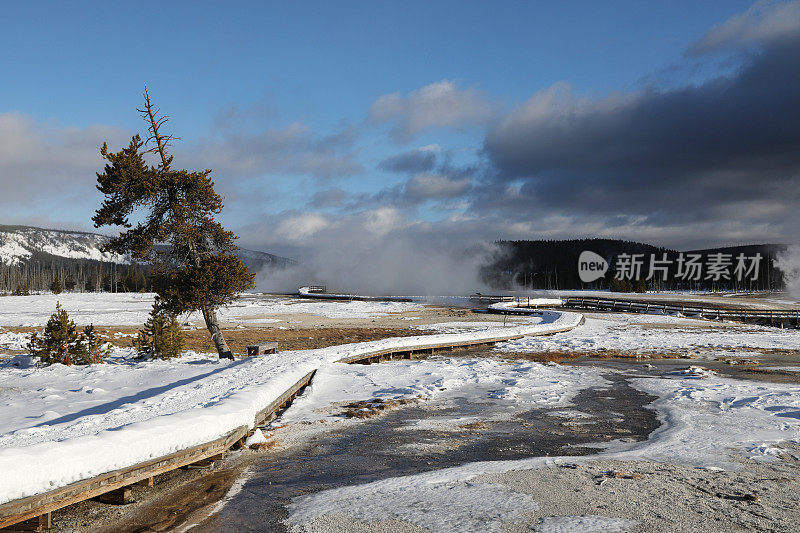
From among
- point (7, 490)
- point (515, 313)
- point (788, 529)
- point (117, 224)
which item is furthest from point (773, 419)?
point (515, 313)

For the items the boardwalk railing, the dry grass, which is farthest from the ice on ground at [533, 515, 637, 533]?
the boardwalk railing

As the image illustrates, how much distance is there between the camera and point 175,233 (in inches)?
817

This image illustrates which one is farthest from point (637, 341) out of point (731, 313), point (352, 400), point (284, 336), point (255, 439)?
point (731, 313)

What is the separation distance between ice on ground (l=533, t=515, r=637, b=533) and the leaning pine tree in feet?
53.1

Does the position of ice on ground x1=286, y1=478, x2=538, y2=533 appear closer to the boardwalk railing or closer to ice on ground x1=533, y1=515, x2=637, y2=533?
ice on ground x1=533, y1=515, x2=637, y2=533

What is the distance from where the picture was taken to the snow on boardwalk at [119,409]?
6031mm

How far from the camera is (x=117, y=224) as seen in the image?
2116 cm

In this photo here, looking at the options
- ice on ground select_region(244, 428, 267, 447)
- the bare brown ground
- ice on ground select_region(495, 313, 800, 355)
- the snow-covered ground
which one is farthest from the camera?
the snow-covered ground

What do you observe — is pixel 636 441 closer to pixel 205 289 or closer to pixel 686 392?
pixel 686 392

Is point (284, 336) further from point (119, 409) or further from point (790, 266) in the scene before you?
point (790, 266)

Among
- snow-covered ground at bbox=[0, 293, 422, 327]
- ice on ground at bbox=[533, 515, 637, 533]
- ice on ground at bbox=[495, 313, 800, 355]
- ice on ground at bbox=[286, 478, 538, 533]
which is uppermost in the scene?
ice on ground at bbox=[533, 515, 637, 533]

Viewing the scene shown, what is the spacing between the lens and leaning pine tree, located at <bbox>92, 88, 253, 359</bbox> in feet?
66.2

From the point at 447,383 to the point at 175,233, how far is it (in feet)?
39.4

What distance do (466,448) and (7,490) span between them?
19.7ft
